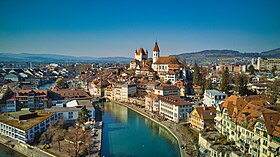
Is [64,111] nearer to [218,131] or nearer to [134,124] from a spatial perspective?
[134,124]

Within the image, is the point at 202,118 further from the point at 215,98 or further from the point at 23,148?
the point at 23,148

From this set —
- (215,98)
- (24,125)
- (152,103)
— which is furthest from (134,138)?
(215,98)

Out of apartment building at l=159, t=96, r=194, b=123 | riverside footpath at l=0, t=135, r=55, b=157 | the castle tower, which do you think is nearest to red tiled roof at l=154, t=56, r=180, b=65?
the castle tower

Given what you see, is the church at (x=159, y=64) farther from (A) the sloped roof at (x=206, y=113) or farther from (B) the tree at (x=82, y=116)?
(B) the tree at (x=82, y=116)

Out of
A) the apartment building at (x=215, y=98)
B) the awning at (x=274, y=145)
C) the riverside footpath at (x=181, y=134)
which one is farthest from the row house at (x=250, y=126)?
the apartment building at (x=215, y=98)

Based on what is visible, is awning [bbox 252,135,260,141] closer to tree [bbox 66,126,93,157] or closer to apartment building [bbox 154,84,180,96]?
tree [bbox 66,126,93,157]

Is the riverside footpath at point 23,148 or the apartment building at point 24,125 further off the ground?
the apartment building at point 24,125
